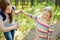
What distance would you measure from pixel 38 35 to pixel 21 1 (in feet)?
7.40

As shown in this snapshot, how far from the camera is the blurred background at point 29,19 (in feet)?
16.1

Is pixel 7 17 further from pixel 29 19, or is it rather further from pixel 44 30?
pixel 29 19

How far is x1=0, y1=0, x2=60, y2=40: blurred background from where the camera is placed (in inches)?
193

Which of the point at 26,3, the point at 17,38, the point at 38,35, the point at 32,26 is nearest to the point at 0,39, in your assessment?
the point at 17,38

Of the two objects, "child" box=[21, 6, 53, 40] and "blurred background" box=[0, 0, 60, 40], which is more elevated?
"child" box=[21, 6, 53, 40]

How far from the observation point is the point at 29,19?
5.21 meters

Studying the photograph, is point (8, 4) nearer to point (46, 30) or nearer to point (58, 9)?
point (46, 30)

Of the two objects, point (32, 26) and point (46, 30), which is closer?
point (46, 30)

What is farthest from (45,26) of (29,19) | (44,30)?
(29,19)

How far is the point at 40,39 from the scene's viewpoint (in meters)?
3.37

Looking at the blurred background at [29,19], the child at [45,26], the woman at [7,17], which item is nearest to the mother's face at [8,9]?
the woman at [7,17]

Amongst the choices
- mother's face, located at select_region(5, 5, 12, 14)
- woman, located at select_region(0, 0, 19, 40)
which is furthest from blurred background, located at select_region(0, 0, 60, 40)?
mother's face, located at select_region(5, 5, 12, 14)

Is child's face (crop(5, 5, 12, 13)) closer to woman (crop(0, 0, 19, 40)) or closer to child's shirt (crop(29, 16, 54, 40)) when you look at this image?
woman (crop(0, 0, 19, 40))

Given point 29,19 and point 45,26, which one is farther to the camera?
point 29,19
